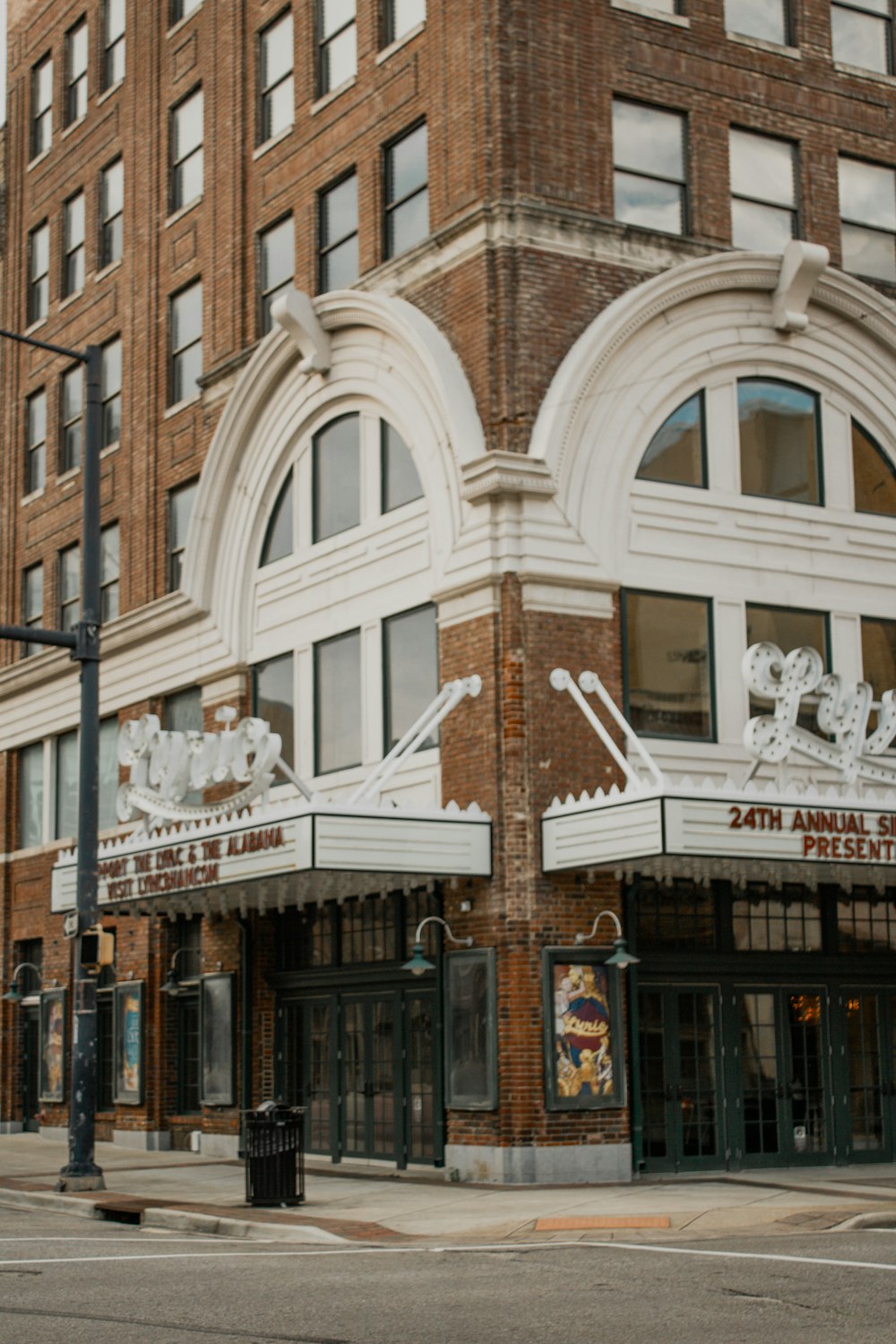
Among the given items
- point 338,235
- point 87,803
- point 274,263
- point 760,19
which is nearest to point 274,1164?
point 87,803

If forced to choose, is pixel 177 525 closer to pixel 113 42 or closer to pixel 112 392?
pixel 112 392

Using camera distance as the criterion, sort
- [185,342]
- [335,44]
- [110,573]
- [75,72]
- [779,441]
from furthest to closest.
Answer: [75,72]
[110,573]
[185,342]
[335,44]
[779,441]

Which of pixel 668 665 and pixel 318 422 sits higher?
pixel 318 422

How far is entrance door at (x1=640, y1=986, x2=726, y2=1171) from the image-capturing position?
74.6 ft

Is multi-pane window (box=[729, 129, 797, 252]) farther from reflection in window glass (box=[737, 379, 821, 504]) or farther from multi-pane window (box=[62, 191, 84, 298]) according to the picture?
multi-pane window (box=[62, 191, 84, 298])

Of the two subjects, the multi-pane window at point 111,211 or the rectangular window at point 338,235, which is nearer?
the rectangular window at point 338,235

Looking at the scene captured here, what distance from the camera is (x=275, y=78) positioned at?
30281mm

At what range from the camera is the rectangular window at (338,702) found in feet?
86.3

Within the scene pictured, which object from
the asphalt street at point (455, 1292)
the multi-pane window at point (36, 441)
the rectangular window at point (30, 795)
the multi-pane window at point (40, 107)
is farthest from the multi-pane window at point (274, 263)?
the asphalt street at point (455, 1292)

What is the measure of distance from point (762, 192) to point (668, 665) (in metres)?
7.63

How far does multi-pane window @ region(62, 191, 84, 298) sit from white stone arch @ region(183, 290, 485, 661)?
29.9ft

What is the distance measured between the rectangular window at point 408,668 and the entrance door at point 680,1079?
463 centimetres

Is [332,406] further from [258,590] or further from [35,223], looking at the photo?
[35,223]

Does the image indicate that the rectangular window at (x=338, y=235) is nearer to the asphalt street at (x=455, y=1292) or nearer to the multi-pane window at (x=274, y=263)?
the multi-pane window at (x=274, y=263)
